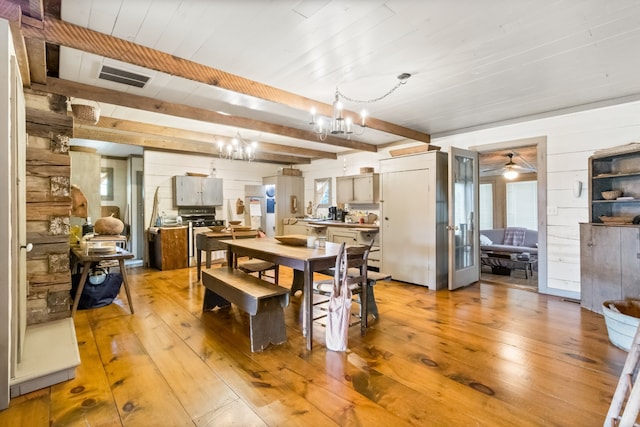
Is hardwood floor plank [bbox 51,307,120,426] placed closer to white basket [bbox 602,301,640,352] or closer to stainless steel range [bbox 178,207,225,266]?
white basket [bbox 602,301,640,352]

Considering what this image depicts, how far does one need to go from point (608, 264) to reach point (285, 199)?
6132mm

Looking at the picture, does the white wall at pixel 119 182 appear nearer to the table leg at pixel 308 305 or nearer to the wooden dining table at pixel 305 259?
the wooden dining table at pixel 305 259

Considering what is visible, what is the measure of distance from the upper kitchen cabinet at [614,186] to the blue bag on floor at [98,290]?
19.0 feet

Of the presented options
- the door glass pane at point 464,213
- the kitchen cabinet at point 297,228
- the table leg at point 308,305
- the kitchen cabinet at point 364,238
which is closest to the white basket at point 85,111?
the table leg at point 308,305

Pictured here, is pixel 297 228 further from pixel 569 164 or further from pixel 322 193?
pixel 569 164

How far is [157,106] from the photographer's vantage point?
3.71 meters

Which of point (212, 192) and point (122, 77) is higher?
point (122, 77)

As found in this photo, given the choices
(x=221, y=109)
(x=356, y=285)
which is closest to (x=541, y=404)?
(x=356, y=285)

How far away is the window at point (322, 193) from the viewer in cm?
764

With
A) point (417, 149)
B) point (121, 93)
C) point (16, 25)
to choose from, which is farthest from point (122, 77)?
point (417, 149)

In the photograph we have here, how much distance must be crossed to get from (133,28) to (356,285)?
280 cm

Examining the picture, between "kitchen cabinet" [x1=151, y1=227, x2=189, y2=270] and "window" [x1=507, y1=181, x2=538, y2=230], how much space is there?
8235 millimetres

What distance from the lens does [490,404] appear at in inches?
74.2

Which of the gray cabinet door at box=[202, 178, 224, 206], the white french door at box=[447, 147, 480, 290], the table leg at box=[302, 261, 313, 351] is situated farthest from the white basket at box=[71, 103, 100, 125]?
the white french door at box=[447, 147, 480, 290]
